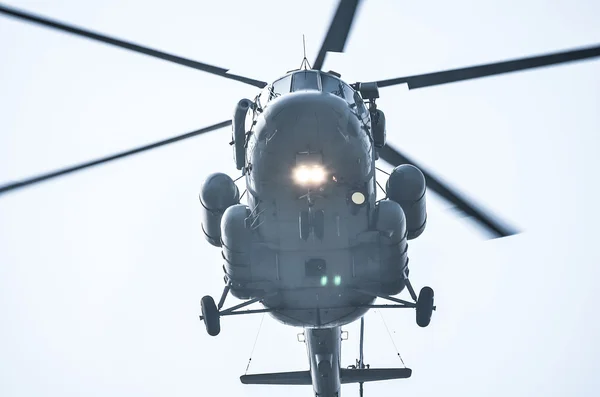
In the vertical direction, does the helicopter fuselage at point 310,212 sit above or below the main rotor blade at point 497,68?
below

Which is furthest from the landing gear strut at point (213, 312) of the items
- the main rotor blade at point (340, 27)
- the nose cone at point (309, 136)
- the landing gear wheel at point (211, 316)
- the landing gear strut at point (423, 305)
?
the main rotor blade at point (340, 27)

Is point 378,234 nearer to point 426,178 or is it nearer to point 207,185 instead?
point 426,178

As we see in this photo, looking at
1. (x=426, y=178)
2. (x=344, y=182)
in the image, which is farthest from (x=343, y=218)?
(x=426, y=178)

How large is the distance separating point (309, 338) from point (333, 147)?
597cm

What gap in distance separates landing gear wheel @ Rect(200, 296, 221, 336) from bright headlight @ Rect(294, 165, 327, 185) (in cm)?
309

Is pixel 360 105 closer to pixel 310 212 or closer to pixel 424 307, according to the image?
pixel 310 212

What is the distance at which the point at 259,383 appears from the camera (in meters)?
16.6

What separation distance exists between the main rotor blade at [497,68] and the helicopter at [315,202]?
1.2 inches

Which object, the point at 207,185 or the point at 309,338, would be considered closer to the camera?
the point at 207,185

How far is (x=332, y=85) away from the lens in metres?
13.0

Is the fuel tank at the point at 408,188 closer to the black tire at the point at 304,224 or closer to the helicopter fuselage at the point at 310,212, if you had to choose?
the helicopter fuselage at the point at 310,212

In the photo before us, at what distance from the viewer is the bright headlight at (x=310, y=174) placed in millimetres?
11711

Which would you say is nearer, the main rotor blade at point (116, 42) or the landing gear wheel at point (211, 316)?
the main rotor blade at point (116, 42)

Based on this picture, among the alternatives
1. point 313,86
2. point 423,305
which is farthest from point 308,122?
point 423,305
